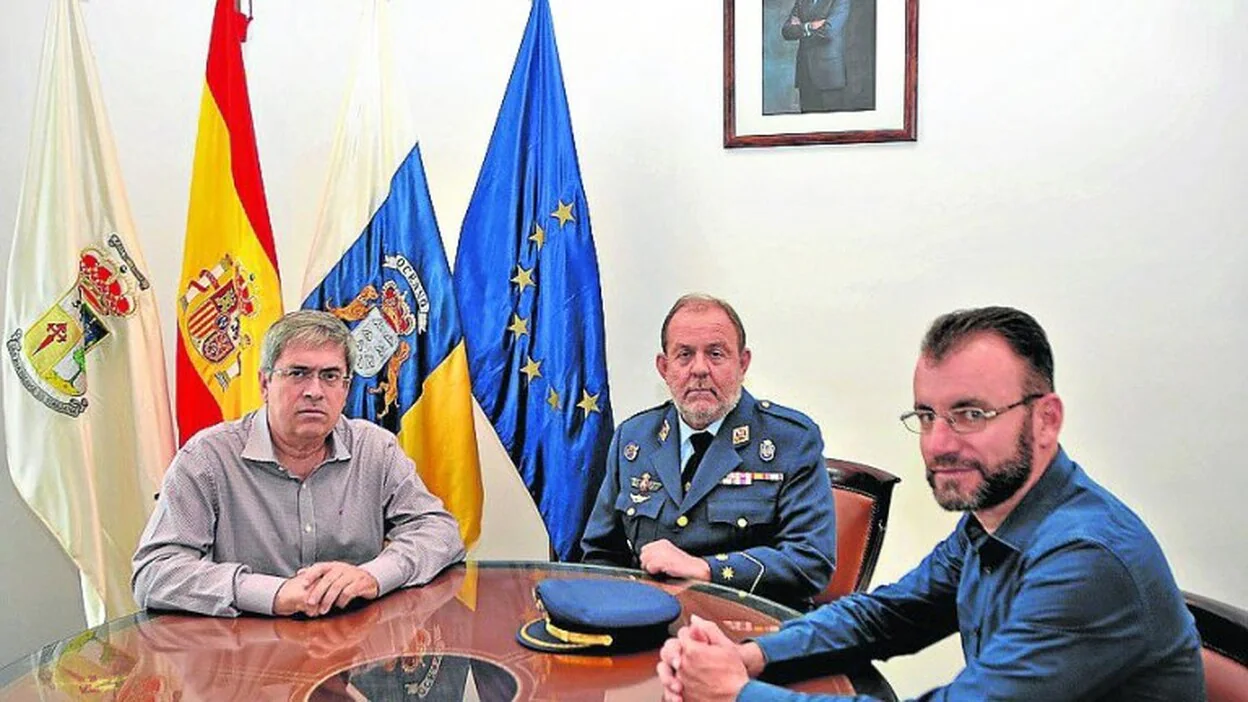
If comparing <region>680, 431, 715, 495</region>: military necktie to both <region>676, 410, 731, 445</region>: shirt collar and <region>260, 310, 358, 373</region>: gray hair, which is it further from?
<region>260, 310, 358, 373</region>: gray hair

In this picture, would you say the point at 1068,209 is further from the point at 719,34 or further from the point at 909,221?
the point at 719,34

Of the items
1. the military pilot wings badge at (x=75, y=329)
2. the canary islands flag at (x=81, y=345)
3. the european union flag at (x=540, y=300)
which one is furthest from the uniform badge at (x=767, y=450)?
the military pilot wings badge at (x=75, y=329)

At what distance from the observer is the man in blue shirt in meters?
1.29

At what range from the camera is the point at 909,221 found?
9.61ft

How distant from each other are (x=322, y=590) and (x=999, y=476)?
116 centimetres

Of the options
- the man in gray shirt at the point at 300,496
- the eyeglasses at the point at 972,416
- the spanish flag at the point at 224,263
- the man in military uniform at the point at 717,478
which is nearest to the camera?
the eyeglasses at the point at 972,416

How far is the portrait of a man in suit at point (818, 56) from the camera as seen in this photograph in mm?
2904

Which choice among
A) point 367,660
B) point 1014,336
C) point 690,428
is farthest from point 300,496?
point 1014,336

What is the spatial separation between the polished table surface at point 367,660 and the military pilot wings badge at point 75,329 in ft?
3.74

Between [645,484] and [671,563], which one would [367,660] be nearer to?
[671,563]

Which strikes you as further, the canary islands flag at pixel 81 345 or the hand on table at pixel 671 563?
the canary islands flag at pixel 81 345

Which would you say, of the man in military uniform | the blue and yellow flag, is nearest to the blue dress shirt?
the man in military uniform

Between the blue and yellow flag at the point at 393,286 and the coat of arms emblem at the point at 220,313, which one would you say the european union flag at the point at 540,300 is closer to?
the blue and yellow flag at the point at 393,286

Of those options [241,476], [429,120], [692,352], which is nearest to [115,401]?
[241,476]
